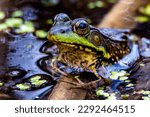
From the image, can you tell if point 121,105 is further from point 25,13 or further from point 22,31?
point 25,13

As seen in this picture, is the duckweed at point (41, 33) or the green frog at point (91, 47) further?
the duckweed at point (41, 33)

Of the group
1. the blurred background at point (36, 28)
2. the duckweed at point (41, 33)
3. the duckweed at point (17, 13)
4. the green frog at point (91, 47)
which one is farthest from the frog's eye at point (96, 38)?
the duckweed at point (17, 13)

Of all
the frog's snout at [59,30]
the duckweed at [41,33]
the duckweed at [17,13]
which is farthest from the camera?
the duckweed at [17,13]

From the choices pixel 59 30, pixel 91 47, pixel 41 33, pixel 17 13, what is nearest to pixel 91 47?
pixel 91 47

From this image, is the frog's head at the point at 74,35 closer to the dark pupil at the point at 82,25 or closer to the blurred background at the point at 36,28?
the dark pupil at the point at 82,25

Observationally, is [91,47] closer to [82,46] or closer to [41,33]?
[82,46]

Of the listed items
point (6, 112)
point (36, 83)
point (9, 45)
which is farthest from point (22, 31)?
point (6, 112)

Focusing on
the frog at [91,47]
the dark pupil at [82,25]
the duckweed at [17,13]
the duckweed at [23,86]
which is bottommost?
the duckweed at [23,86]
